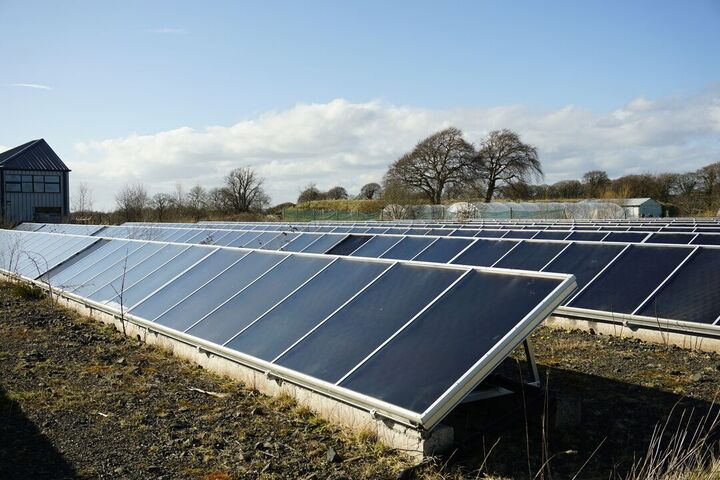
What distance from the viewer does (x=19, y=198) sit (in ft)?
143

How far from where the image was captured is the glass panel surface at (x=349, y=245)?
1402cm

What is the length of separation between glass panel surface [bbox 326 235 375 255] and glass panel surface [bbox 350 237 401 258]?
26 centimetres

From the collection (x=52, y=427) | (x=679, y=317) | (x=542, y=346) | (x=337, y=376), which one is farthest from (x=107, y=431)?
(x=679, y=317)

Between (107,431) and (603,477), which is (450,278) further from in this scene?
(107,431)

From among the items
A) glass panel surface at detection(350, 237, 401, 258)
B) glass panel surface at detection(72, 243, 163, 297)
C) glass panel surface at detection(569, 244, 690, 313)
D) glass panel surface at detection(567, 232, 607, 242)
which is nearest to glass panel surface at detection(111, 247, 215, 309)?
glass panel surface at detection(72, 243, 163, 297)

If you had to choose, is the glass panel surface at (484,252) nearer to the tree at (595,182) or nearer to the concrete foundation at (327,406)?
the concrete foundation at (327,406)

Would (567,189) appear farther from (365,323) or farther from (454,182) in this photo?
(365,323)

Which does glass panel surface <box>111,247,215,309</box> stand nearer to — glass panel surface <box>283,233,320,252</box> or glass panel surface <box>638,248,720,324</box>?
glass panel surface <box>283,233,320,252</box>

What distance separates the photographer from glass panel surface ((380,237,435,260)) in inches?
482

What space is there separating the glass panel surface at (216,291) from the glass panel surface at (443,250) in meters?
4.02

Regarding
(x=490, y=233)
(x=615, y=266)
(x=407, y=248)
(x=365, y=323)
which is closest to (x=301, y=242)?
(x=407, y=248)

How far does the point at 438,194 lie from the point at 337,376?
191 feet

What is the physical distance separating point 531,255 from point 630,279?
6.89 feet

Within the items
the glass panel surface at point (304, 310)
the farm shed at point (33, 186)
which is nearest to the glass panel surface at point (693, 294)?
the glass panel surface at point (304, 310)
